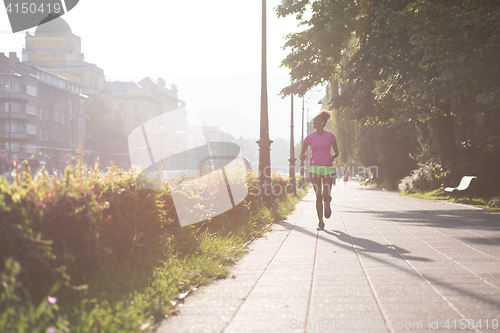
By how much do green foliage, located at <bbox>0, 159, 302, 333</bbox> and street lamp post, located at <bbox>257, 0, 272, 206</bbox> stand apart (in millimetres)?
6145

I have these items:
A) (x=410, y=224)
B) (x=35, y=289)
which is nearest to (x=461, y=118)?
(x=410, y=224)

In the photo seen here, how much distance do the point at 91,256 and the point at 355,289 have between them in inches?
87.4

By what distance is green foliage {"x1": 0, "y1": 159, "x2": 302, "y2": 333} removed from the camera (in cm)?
271

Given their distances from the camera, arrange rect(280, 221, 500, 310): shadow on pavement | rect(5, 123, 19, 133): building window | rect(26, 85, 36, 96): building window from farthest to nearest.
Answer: rect(26, 85, 36, 96): building window → rect(5, 123, 19, 133): building window → rect(280, 221, 500, 310): shadow on pavement

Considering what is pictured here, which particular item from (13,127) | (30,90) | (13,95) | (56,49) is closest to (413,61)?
(13,95)

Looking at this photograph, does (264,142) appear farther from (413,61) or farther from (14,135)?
(14,135)

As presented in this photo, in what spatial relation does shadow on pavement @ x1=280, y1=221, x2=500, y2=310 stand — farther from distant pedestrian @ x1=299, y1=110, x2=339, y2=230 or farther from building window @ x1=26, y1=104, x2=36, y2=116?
building window @ x1=26, y1=104, x2=36, y2=116

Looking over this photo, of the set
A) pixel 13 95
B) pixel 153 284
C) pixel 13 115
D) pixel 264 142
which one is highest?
pixel 13 95

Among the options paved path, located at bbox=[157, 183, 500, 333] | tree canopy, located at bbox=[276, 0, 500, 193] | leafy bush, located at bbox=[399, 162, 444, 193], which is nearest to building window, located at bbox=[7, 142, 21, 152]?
tree canopy, located at bbox=[276, 0, 500, 193]

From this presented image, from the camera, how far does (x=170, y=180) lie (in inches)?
239

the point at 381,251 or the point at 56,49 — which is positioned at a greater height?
the point at 56,49

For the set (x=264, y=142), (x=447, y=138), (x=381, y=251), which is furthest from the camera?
(x=447, y=138)

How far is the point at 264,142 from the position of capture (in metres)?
12.1

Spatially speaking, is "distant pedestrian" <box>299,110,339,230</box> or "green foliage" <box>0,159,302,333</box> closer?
"green foliage" <box>0,159,302,333</box>
